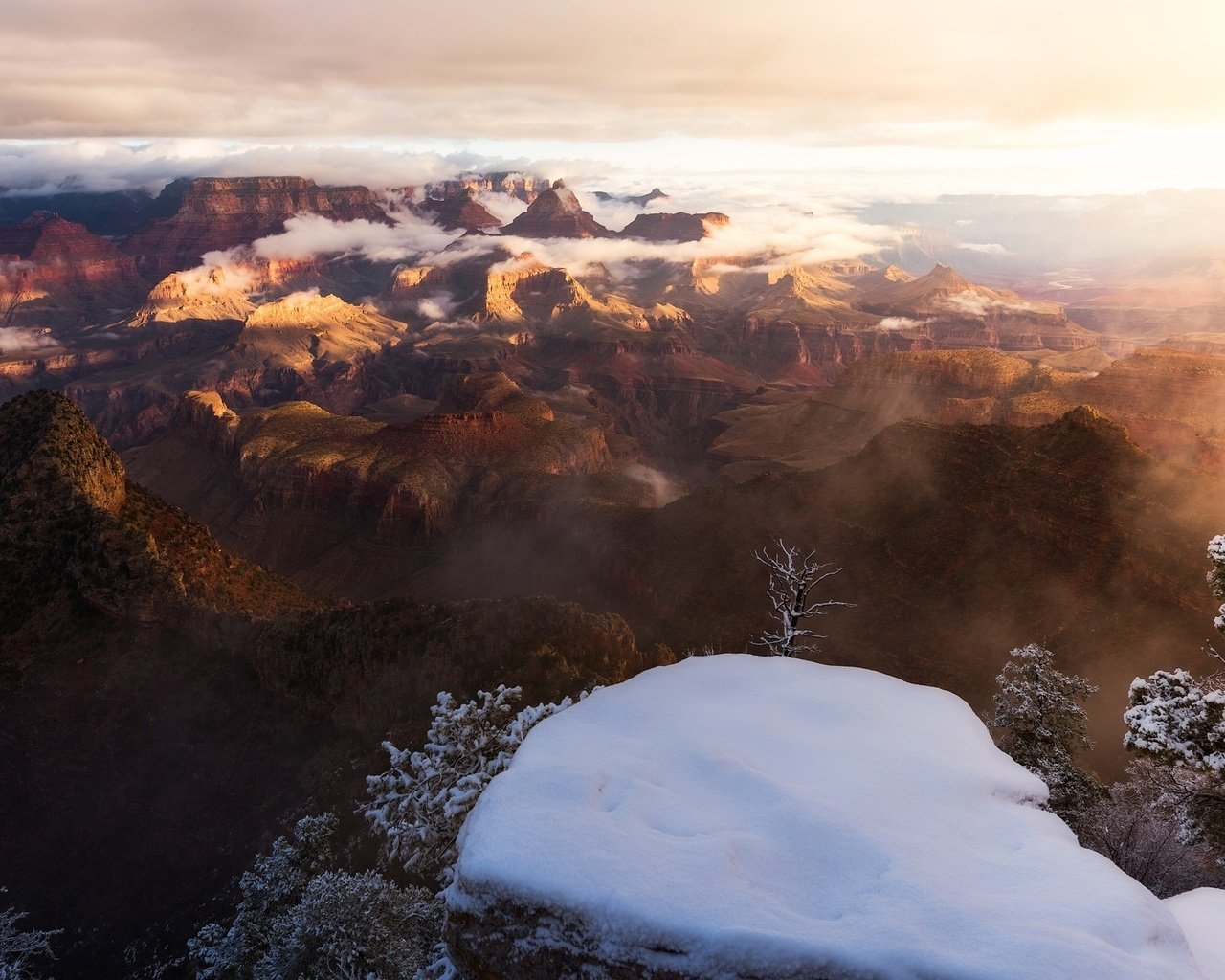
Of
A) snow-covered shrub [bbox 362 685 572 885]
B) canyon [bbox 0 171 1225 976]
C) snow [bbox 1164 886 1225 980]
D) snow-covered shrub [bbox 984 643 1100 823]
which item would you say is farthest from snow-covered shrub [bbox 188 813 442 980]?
snow-covered shrub [bbox 984 643 1100 823]

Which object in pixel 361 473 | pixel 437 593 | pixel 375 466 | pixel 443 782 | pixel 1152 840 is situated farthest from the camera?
pixel 375 466

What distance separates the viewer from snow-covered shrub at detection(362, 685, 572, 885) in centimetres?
1689

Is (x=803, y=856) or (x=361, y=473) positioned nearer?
(x=803, y=856)

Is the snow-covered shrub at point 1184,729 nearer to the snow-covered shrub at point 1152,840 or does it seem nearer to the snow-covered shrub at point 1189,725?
the snow-covered shrub at point 1189,725

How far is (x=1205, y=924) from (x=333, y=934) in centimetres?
1624

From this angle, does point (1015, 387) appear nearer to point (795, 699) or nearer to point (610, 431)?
point (610, 431)

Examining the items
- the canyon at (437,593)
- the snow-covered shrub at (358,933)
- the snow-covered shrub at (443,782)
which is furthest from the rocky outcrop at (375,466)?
the snow-covered shrub at (358,933)

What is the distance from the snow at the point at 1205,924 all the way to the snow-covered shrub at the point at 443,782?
490 inches

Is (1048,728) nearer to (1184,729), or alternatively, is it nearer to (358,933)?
(1184,729)

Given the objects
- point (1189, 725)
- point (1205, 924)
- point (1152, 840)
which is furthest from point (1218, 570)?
point (1152, 840)

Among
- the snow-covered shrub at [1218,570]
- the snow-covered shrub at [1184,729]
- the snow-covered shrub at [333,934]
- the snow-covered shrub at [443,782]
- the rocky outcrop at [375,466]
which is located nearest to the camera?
the snow-covered shrub at [1184,729]

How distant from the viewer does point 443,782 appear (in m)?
18.3

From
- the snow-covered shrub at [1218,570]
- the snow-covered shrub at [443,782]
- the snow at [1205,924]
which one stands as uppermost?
the snow-covered shrub at [1218,570]

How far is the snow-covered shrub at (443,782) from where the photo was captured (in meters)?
16.9
